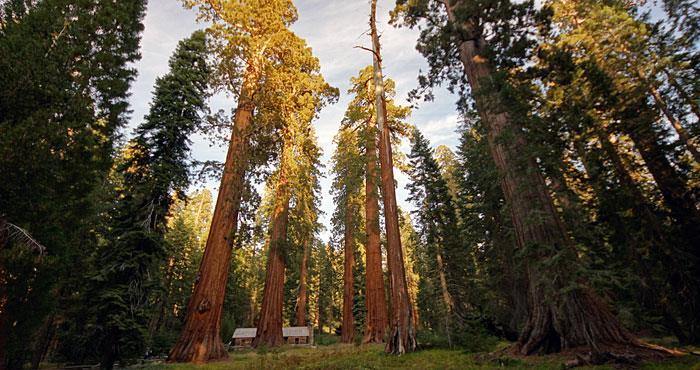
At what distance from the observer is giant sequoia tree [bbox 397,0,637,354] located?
17.9ft

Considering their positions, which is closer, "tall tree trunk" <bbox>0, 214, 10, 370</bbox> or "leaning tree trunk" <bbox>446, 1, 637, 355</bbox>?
"leaning tree trunk" <bbox>446, 1, 637, 355</bbox>

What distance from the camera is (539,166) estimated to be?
6.73 m

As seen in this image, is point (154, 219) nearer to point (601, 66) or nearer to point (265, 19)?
point (265, 19)

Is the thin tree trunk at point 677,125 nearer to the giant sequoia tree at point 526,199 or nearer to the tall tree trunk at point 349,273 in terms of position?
the giant sequoia tree at point 526,199

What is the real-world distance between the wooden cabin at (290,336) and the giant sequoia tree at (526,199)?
24.5 metres

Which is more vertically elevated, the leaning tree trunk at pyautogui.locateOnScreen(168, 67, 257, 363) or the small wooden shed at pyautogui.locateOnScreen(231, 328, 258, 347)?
the leaning tree trunk at pyautogui.locateOnScreen(168, 67, 257, 363)

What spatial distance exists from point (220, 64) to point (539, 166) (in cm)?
1184

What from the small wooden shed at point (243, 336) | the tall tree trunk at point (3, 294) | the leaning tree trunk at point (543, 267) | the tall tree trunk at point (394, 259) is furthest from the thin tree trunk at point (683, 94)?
the small wooden shed at point (243, 336)

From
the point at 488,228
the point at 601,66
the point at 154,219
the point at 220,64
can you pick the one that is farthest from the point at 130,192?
the point at 488,228

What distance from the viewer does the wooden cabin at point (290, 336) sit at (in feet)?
92.2

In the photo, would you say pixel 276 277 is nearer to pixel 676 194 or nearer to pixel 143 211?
pixel 143 211

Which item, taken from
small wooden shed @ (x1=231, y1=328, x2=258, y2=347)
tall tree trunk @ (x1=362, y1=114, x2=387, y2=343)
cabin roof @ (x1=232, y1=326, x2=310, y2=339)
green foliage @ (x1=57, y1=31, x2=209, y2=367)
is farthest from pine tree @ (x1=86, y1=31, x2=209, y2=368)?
small wooden shed @ (x1=231, y1=328, x2=258, y2=347)

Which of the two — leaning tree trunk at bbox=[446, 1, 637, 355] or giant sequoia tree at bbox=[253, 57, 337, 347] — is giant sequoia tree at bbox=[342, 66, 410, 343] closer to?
giant sequoia tree at bbox=[253, 57, 337, 347]

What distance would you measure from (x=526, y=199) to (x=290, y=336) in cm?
2869
